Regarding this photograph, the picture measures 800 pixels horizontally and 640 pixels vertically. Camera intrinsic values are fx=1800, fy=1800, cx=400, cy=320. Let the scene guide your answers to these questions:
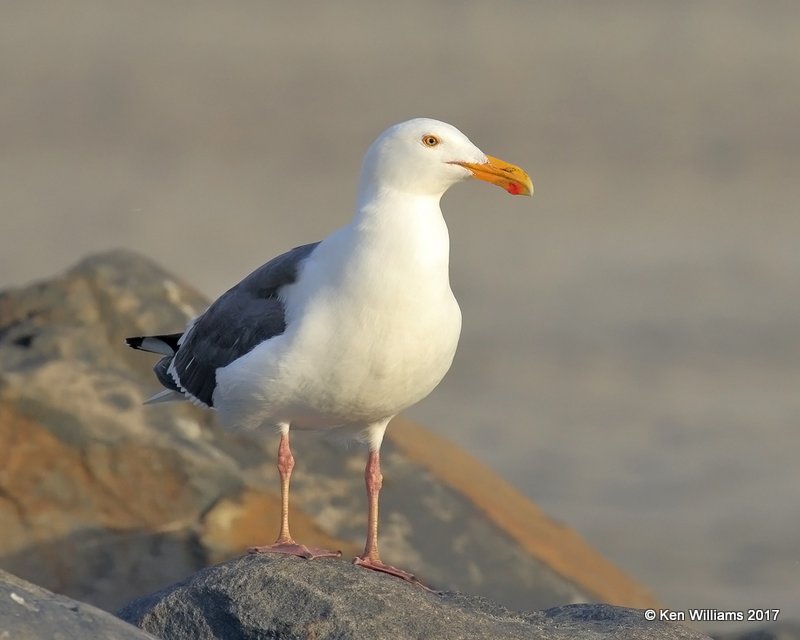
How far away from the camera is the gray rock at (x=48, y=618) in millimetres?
6406

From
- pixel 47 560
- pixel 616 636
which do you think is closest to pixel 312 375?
pixel 616 636

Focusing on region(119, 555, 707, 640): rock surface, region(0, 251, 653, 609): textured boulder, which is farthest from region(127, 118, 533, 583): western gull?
region(0, 251, 653, 609): textured boulder

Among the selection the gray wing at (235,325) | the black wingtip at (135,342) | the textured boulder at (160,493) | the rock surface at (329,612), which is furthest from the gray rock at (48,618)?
the black wingtip at (135,342)

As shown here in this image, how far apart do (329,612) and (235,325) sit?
211cm

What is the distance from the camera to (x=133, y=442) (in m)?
10.7

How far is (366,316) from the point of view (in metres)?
8.48

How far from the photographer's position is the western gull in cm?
849

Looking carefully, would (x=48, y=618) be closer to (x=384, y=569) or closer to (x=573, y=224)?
(x=384, y=569)

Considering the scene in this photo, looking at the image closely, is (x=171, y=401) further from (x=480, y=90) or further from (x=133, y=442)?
(x=480, y=90)

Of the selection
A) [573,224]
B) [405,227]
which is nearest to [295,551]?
[405,227]

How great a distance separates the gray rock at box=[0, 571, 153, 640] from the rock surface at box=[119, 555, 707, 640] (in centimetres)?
106

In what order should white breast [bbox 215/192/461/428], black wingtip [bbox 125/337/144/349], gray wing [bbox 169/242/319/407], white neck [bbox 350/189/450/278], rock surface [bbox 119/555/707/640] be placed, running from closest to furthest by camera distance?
rock surface [bbox 119/555/707/640] < white breast [bbox 215/192/461/428] < white neck [bbox 350/189/450/278] < gray wing [bbox 169/242/319/407] < black wingtip [bbox 125/337/144/349]

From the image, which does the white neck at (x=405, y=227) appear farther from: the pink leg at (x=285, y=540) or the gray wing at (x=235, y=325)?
the pink leg at (x=285, y=540)

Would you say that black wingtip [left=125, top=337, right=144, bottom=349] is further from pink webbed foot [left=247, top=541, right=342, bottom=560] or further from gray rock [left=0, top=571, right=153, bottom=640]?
gray rock [left=0, top=571, right=153, bottom=640]
